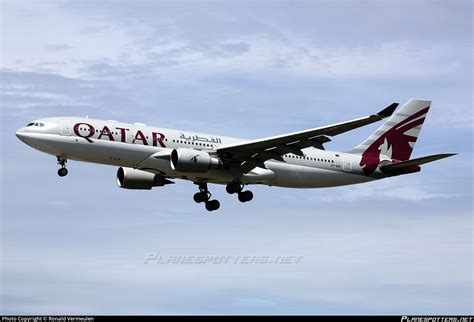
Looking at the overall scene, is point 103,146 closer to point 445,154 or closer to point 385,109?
point 385,109

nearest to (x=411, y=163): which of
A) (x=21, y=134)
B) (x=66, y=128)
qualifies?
(x=66, y=128)

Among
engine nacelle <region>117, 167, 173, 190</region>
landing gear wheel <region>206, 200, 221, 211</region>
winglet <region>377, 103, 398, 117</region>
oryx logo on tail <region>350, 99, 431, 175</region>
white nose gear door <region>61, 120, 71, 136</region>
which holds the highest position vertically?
oryx logo on tail <region>350, 99, 431, 175</region>

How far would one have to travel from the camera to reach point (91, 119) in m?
46.8

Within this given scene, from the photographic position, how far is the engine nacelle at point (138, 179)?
51438 millimetres

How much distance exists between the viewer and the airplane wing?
4425cm

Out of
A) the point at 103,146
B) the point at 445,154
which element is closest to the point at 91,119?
the point at 103,146

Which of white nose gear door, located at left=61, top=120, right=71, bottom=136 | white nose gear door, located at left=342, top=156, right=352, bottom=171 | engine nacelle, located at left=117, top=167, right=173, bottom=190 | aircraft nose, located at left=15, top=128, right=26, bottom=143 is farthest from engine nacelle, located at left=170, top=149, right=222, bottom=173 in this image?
white nose gear door, located at left=342, top=156, right=352, bottom=171

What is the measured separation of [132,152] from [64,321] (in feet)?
47.5

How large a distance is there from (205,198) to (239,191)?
3056 mm

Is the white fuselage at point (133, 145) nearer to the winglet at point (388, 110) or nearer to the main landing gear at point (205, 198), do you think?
the main landing gear at point (205, 198)

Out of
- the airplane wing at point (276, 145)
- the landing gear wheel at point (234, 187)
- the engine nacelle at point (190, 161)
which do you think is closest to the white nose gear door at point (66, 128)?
the engine nacelle at point (190, 161)

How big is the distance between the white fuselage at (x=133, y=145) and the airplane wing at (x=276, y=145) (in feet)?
3.00

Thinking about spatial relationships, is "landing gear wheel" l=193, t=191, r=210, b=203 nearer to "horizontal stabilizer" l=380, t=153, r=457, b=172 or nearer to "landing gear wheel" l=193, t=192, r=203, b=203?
"landing gear wheel" l=193, t=192, r=203, b=203

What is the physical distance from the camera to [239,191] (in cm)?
4988
